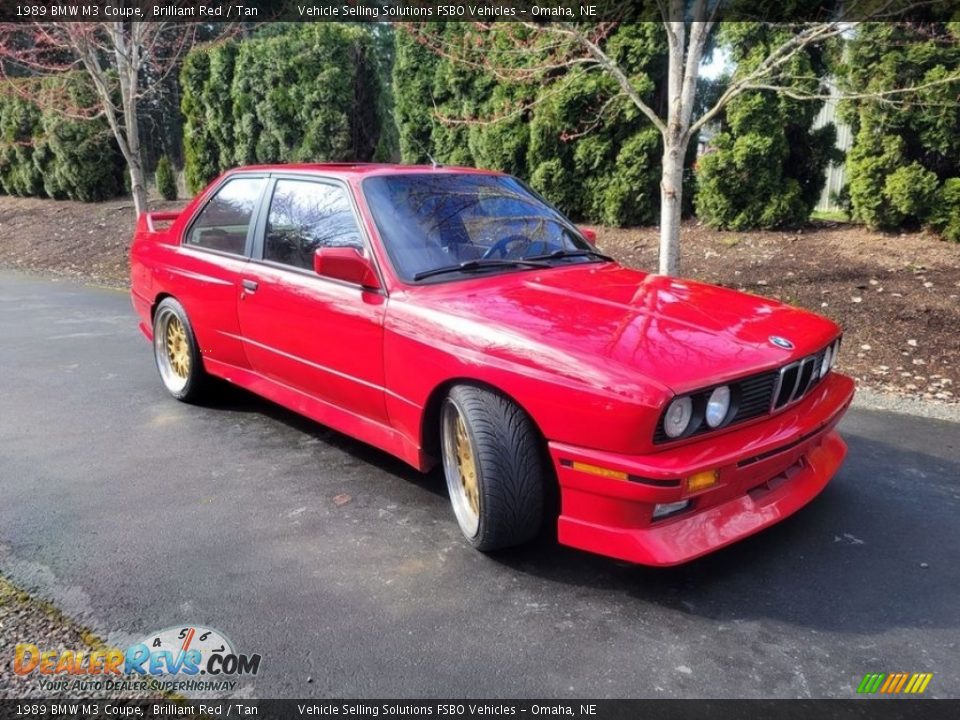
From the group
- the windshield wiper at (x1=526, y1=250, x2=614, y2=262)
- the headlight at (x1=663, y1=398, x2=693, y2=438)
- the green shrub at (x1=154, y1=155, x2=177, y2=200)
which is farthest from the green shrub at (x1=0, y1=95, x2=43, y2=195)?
the headlight at (x1=663, y1=398, x2=693, y2=438)

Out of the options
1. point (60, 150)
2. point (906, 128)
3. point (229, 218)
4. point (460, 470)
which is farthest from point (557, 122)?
point (60, 150)

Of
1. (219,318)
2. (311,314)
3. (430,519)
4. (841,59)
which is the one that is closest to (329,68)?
(841,59)

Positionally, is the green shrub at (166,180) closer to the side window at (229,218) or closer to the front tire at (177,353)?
the front tire at (177,353)

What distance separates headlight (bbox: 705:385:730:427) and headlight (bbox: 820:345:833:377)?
820mm

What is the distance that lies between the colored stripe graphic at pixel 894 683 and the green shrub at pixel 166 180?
686 inches

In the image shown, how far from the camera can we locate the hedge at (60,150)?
17.4 metres

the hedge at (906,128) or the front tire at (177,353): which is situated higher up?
the hedge at (906,128)

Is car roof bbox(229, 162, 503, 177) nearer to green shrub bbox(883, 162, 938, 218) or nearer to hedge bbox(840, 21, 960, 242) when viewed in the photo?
hedge bbox(840, 21, 960, 242)

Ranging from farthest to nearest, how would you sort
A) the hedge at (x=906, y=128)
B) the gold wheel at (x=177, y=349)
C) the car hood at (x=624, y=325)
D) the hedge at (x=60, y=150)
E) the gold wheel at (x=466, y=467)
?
1. the hedge at (x=60, y=150)
2. the hedge at (x=906, y=128)
3. the gold wheel at (x=177, y=349)
4. the gold wheel at (x=466, y=467)
5. the car hood at (x=624, y=325)

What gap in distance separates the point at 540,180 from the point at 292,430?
248 inches

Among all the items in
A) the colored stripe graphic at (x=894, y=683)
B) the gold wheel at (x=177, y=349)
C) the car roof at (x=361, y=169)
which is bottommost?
the colored stripe graphic at (x=894, y=683)

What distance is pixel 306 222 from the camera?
4.01 m

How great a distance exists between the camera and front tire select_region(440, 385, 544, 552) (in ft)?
9.25

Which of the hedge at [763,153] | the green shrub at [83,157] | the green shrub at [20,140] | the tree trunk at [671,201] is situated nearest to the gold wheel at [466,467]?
the tree trunk at [671,201]
